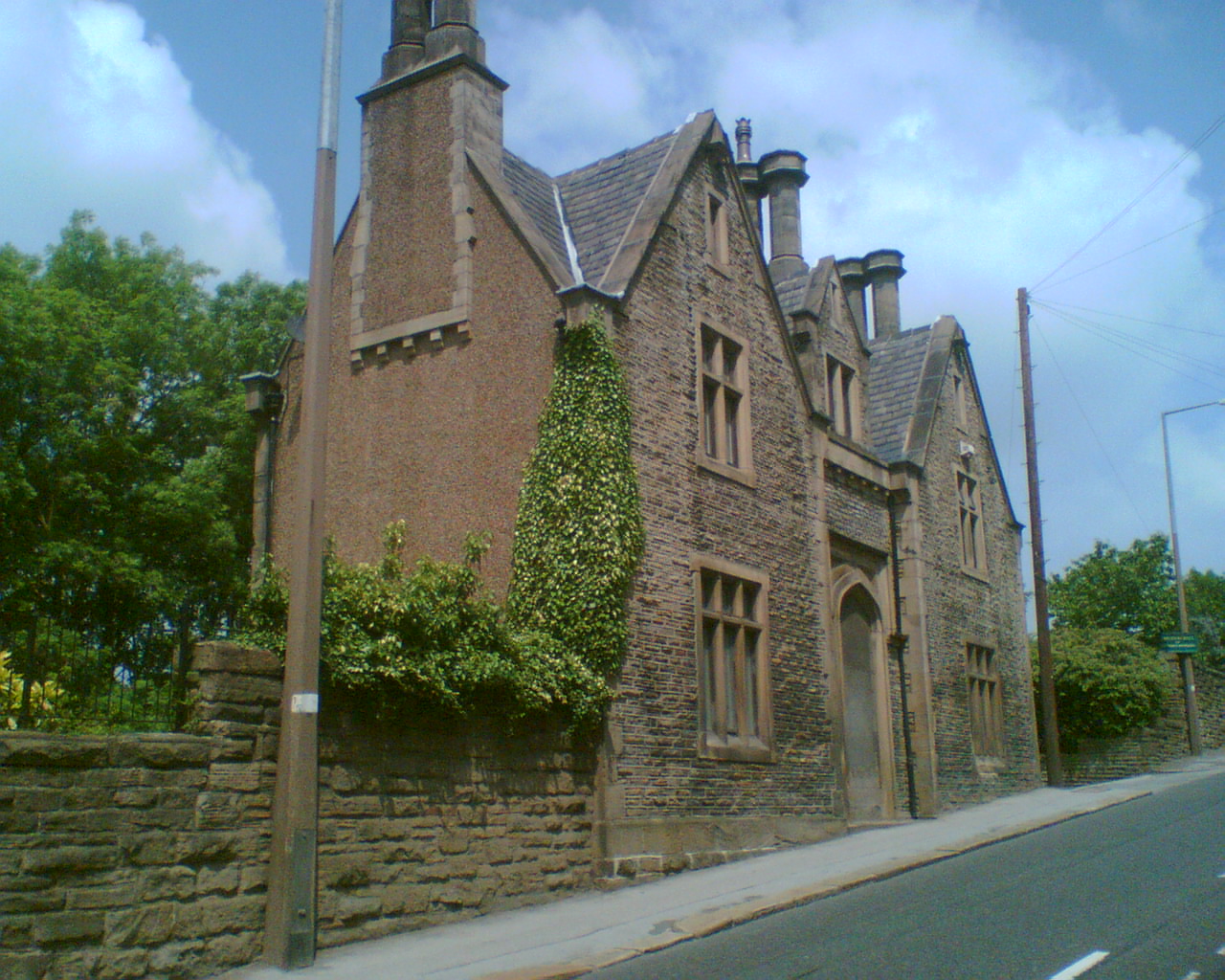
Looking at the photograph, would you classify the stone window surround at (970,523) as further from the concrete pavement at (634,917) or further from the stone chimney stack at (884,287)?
the concrete pavement at (634,917)

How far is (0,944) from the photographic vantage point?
790 cm

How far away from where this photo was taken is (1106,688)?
30.8 m

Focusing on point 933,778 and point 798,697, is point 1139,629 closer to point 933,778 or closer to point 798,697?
point 933,778

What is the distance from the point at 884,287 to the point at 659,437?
16.6 m

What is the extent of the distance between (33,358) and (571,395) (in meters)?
17.9

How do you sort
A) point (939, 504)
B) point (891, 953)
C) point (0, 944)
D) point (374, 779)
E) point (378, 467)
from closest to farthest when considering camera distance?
point (0, 944) → point (891, 953) → point (374, 779) → point (378, 467) → point (939, 504)

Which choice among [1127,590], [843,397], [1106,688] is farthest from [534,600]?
[1127,590]

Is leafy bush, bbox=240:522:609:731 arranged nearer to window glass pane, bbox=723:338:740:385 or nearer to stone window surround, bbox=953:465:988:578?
window glass pane, bbox=723:338:740:385

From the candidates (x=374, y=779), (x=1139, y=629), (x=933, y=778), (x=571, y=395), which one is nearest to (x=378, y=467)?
(x=571, y=395)

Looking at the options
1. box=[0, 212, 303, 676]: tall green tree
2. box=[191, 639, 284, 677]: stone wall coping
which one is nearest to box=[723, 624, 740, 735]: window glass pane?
box=[191, 639, 284, 677]: stone wall coping

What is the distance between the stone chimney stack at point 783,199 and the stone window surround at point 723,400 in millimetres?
8351

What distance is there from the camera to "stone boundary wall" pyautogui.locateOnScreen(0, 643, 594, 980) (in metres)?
8.23

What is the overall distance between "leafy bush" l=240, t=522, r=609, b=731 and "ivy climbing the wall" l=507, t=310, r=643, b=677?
0.66m

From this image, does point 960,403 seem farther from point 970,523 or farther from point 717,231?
point 717,231
